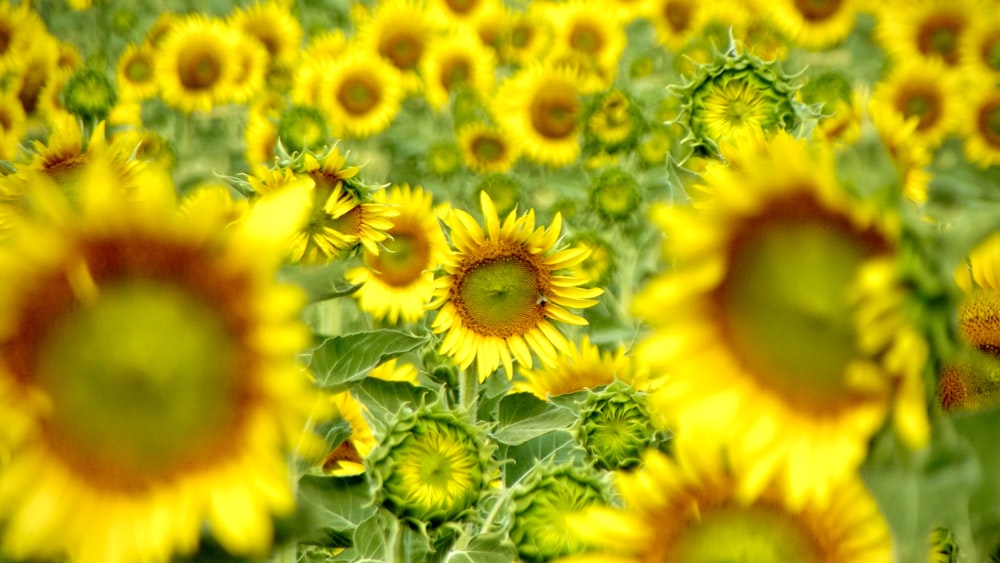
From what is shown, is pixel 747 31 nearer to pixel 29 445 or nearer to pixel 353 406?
pixel 353 406

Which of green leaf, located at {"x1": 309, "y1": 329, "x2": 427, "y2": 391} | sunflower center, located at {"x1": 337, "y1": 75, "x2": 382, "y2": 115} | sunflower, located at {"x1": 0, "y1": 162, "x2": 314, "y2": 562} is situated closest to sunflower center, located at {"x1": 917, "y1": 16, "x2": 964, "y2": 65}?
sunflower center, located at {"x1": 337, "y1": 75, "x2": 382, "y2": 115}

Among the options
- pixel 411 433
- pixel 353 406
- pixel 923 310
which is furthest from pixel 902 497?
pixel 353 406

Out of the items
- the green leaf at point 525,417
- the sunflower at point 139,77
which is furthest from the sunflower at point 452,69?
the green leaf at point 525,417

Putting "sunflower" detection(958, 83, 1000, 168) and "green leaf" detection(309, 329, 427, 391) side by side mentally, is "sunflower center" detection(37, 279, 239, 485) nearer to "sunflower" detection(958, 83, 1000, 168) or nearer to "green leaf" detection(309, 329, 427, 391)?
"green leaf" detection(309, 329, 427, 391)

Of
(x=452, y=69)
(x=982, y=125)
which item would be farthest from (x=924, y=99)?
(x=452, y=69)

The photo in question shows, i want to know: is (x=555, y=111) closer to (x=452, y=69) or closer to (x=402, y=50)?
(x=452, y=69)

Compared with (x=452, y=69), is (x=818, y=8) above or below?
above
